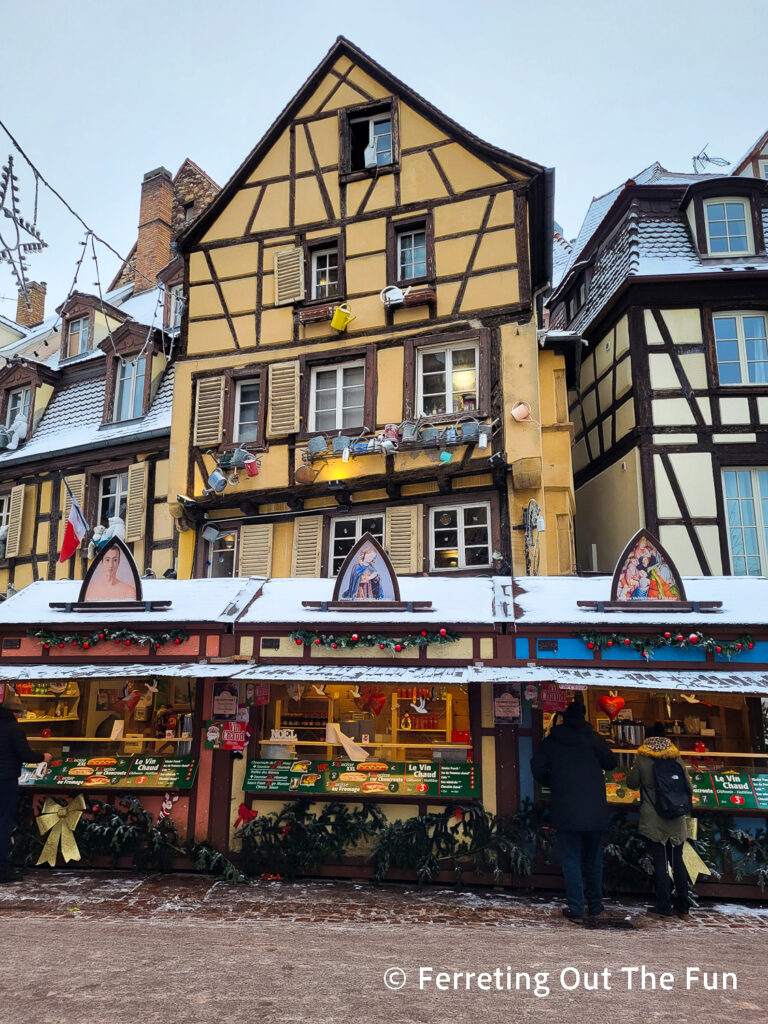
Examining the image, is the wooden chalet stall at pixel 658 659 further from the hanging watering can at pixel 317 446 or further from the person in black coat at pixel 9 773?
the person in black coat at pixel 9 773

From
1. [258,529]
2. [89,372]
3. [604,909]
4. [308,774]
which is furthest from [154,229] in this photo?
[604,909]

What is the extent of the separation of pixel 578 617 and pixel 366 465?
528 cm

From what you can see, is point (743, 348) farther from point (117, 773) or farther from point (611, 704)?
point (117, 773)

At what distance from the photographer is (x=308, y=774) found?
873 cm

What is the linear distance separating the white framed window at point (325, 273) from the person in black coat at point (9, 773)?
898 centimetres

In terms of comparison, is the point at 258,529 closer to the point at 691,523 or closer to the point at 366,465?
the point at 366,465

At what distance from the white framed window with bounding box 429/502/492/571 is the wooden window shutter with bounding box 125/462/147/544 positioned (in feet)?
20.2

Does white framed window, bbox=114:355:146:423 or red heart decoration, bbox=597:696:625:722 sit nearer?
red heart decoration, bbox=597:696:625:722

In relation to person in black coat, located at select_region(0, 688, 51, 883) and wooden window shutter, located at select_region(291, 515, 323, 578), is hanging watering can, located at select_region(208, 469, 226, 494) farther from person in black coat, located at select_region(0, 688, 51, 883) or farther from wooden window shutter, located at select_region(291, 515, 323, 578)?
person in black coat, located at select_region(0, 688, 51, 883)

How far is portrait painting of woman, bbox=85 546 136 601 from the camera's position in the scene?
9.91 m

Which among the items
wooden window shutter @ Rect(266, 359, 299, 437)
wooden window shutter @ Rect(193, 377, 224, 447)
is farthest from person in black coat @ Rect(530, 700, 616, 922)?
wooden window shutter @ Rect(193, 377, 224, 447)

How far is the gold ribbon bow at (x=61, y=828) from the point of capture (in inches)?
340

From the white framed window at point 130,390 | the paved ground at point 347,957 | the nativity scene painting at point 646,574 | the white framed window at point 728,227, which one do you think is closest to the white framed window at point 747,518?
the white framed window at point 728,227

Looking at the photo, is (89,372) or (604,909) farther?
(89,372)
